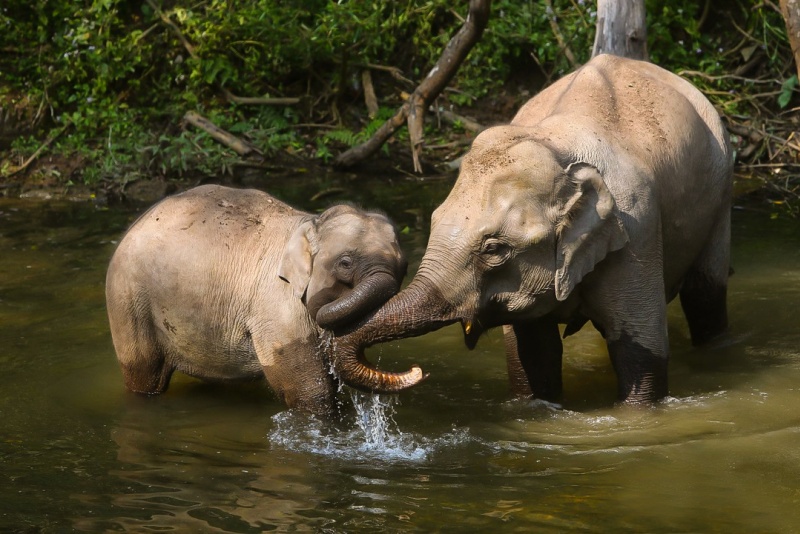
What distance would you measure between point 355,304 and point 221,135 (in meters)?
7.83

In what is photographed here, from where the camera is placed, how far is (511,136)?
5.83 m

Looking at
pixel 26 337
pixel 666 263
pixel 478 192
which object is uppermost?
pixel 478 192

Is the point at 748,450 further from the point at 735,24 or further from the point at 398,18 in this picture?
the point at 398,18

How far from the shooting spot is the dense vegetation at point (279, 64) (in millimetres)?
13180

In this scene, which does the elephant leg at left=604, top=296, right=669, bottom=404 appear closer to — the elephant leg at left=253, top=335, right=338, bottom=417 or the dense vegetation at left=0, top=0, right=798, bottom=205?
the elephant leg at left=253, top=335, right=338, bottom=417

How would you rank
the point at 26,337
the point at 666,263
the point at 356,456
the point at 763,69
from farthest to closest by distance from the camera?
the point at 763,69, the point at 26,337, the point at 666,263, the point at 356,456

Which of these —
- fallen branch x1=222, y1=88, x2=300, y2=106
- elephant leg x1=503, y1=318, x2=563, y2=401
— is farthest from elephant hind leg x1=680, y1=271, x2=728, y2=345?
fallen branch x1=222, y1=88, x2=300, y2=106

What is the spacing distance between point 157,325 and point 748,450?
10.6 feet

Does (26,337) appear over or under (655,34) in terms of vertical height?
under

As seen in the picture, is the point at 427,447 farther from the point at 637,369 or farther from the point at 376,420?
the point at 637,369

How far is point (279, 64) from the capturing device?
14.4 meters

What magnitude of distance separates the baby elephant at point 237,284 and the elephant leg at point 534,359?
2.77 feet

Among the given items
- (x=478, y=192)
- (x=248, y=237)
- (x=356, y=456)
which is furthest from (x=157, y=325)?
(x=478, y=192)

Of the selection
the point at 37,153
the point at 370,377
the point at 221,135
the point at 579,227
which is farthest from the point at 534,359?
the point at 37,153
